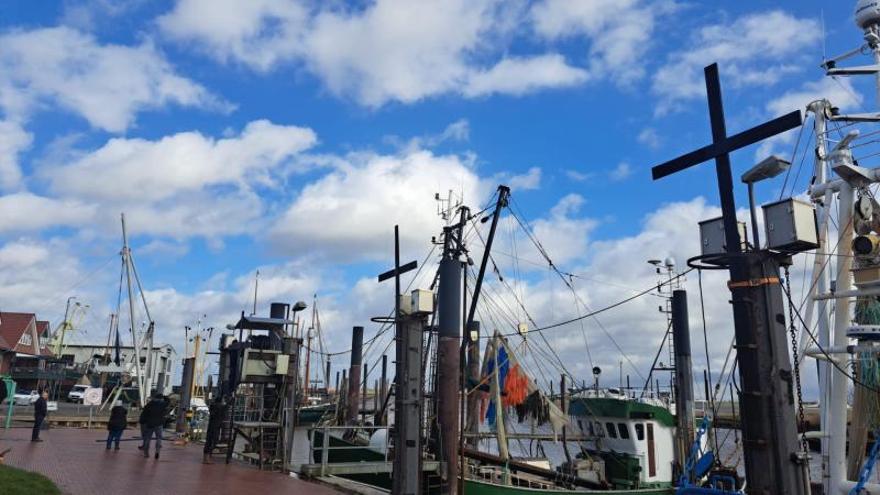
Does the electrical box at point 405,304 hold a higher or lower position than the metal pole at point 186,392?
higher

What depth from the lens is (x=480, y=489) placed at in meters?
18.1

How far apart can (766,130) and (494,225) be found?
40.5 ft

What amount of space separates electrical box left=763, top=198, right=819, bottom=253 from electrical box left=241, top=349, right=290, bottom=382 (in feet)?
42.7

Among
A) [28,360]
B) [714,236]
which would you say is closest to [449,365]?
[714,236]

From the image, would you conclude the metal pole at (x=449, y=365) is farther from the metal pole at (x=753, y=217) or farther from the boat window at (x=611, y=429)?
the metal pole at (x=753, y=217)

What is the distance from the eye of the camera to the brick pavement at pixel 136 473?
42.6 feet

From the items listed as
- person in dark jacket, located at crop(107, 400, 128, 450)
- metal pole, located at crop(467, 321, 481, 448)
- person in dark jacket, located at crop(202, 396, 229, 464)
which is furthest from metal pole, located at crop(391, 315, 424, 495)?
person in dark jacket, located at crop(107, 400, 128, 450)

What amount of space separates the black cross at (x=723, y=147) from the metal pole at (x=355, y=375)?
26455 millimetres

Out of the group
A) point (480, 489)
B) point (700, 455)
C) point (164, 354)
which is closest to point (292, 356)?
point (480, 489)

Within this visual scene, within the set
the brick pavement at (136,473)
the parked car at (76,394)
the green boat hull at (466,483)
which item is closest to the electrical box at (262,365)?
the green boat hull at (466,483)

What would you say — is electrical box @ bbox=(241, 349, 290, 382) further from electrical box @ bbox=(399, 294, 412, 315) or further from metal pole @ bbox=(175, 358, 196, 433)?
metal pole @ bbox=(175, 358, 196, 433)

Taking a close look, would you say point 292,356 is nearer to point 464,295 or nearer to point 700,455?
point 464,295

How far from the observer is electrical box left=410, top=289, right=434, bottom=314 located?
1345 cm

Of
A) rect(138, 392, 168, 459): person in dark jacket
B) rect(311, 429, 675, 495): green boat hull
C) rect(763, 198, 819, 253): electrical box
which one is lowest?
rect(311, 429, 675, 495): green boat hull
